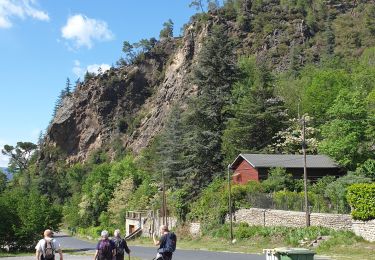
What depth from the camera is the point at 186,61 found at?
139m

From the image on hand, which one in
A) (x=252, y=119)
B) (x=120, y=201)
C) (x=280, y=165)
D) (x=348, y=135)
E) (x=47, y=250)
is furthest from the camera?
(x=120, y=201)

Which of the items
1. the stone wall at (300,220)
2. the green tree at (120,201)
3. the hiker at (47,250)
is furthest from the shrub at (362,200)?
the green tree at (120,201)

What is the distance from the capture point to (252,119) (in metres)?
56.7

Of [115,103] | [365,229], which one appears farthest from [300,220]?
[115,103]

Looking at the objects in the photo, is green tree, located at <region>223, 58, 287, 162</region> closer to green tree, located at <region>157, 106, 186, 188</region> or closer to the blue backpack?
green tree, located at <region>157, 106, 186, 188</region>

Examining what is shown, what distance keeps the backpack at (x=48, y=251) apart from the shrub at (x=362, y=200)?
2074cm

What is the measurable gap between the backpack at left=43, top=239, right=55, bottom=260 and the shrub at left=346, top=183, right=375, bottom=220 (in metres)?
20.7

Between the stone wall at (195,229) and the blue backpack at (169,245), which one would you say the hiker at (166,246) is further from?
the stone wall at (195,229)

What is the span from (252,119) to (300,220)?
2243 centimetres

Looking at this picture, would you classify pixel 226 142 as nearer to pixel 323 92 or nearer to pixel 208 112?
pixel 208 112

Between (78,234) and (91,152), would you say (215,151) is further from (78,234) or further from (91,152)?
(91,152)

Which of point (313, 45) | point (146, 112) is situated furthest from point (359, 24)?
point (146, 112)

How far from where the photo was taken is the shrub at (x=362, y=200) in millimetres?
29094

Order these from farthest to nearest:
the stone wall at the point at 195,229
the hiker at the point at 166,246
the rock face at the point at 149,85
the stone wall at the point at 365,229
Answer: the rock face at the point at 149,85 → the stone wall at the point at 195,229 → the stone wall at the point at 365,229 → the hiker at the point at 166,246
